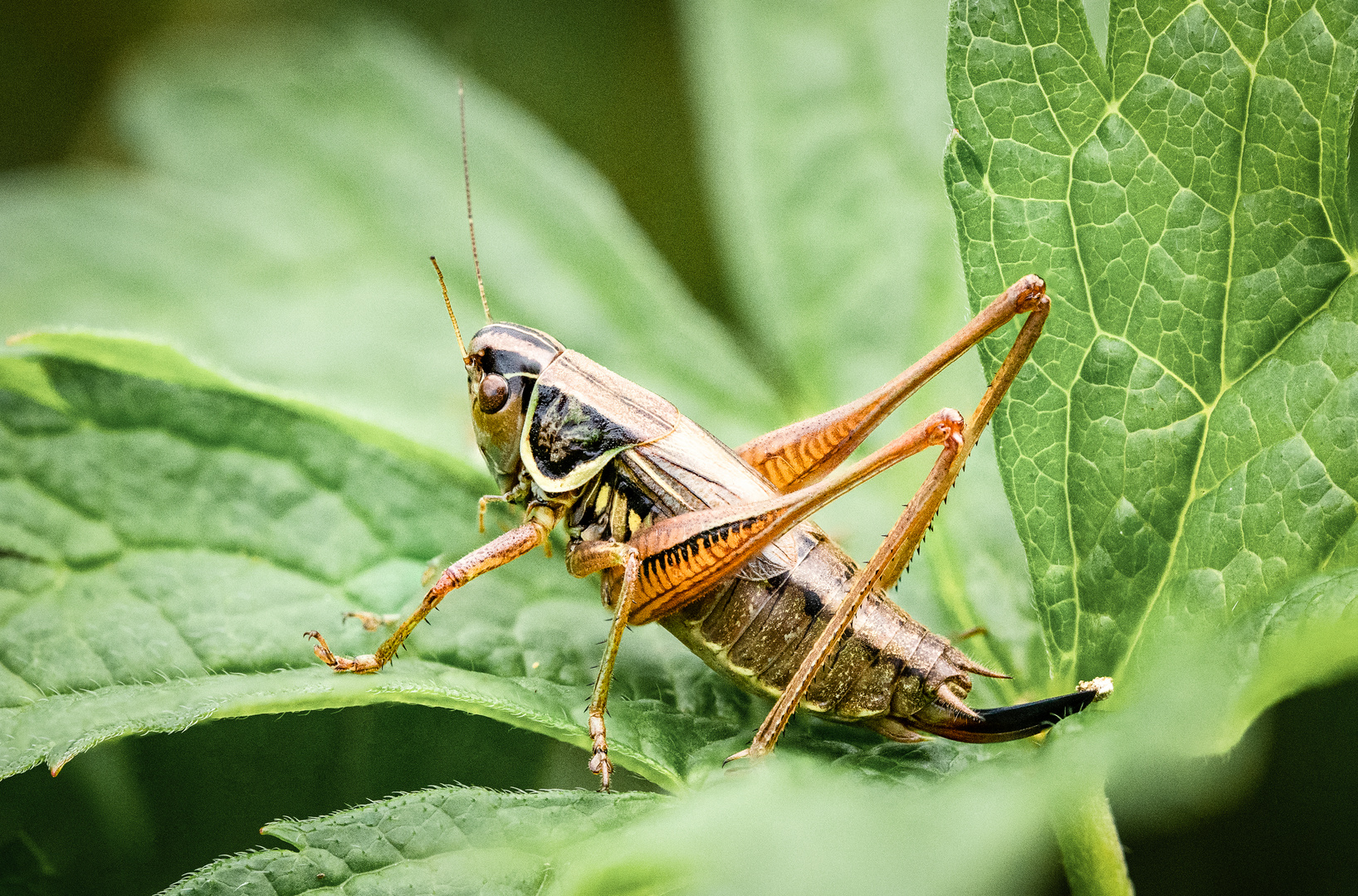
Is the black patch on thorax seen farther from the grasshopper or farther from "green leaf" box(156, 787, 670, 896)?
"green leaf" box(156, 787, 670, 896)

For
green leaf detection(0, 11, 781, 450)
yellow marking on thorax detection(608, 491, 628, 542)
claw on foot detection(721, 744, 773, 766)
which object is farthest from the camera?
green leaf detection(0, 11, 781, 450)

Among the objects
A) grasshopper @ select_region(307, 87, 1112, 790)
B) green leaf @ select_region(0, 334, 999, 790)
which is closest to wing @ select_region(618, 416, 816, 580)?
grasshopper @ select_region(307, 87, 1112, 790)

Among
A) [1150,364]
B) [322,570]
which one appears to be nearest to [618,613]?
[322,570]

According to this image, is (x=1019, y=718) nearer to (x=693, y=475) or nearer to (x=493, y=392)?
(x=693, y=475)

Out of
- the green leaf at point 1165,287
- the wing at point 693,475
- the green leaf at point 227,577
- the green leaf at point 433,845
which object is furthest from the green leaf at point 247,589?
the green leaf at point 1165,287

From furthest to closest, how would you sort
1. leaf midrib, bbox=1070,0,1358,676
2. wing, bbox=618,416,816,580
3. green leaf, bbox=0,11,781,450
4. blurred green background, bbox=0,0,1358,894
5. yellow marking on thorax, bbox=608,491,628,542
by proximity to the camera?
green leaf, bbox=0,11,781,450 < yellow marking on thorax, bbox=608,491,628,542 < wing, bbox=618,416,816,580 < blurred green background, bbox=0,0,1358,894 < leaf midrib, bbox=1070,0,1358,676

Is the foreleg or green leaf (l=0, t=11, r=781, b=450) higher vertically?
green leaf (l=0, t=11, r=781, b=450)

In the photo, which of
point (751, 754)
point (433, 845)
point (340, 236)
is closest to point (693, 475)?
point (751, 754)

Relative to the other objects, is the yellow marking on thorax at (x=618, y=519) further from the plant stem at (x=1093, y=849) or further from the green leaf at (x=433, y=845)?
the plant stem at (x=1093, y=849)
